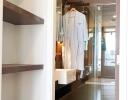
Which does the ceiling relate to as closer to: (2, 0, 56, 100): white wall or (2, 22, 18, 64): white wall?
(2, 0, 56, 100): white wall

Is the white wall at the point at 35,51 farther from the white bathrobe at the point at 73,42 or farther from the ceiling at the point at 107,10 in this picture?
the ceiling at the point at 107,10

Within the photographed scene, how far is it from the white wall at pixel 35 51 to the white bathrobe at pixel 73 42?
144 centimetres

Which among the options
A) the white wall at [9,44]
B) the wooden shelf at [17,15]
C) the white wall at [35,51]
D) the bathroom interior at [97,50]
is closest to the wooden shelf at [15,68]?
the white wall at [35,51]

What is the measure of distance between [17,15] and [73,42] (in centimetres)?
191

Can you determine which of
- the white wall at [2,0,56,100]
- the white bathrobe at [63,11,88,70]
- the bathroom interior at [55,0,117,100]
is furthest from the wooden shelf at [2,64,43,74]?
the bathroom interior at [55,0,117,100]

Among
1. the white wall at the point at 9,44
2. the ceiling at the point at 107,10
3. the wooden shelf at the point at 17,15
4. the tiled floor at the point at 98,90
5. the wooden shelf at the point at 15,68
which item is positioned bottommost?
the tiled floor at the point at 98,90

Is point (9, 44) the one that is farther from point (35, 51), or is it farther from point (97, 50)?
point (97, 50)

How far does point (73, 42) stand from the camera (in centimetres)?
355

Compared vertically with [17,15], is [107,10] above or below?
above

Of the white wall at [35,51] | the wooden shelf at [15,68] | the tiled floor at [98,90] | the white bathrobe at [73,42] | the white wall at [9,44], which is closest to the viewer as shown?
the wooden shelf at [15,68]

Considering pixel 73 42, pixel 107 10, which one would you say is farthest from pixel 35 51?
pixel 107 10

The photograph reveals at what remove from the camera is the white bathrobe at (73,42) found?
354 cm

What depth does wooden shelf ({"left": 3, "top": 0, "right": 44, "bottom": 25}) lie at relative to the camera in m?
1.50

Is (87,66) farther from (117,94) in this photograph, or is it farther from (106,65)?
(117,94)
